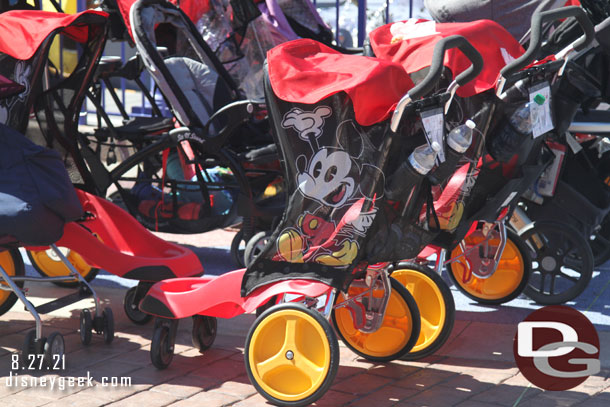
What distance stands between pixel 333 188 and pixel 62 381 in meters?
1.52

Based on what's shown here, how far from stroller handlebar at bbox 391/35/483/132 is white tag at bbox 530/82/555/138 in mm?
513

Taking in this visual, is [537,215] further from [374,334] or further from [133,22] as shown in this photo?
[133,22]

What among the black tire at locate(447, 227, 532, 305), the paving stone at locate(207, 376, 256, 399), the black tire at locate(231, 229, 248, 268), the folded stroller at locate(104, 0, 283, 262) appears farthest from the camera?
the black tire at locate(231, 229, 248, 268)

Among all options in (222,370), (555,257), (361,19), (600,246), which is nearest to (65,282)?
(222,370)

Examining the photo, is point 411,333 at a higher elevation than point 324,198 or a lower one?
lower

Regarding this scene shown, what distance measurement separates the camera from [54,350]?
433cm

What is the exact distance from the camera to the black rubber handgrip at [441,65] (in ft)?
11.6

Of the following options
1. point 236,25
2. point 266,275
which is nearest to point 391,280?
point 266,275

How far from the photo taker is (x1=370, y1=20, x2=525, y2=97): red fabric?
421cm

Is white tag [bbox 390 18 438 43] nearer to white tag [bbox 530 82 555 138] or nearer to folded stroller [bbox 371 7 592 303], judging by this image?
folded stroller [bbox 371 7 592 303]

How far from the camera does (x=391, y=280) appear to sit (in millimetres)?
4418

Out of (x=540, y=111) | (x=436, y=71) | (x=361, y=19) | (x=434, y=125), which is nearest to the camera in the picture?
(x=436, y=71)

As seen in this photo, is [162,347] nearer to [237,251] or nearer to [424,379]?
[424,379]

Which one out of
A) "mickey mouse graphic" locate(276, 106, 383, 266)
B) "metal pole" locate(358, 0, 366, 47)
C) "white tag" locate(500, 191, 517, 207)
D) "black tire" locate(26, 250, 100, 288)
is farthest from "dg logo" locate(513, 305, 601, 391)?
"metal pole" locate(358, 0, 366, 47)
